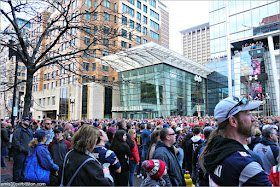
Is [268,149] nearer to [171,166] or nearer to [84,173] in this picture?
[171,166]

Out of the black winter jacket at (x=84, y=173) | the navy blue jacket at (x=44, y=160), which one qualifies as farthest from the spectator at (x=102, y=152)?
the navy blue jacket at (x=44, y=160)

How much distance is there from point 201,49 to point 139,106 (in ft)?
452

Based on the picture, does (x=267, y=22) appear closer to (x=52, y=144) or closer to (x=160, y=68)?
(x=160, y=68)

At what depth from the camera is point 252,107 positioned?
1.66 m

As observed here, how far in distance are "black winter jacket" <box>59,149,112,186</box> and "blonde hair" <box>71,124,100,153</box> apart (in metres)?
0.11

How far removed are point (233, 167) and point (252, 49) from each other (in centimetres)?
5487

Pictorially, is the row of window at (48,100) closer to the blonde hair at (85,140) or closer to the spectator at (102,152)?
the spectator at (102,152)

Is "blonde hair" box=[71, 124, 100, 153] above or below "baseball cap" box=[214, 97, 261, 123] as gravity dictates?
below

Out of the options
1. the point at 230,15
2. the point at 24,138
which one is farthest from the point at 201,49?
the point at 24,138

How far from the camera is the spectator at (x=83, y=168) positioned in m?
2.26

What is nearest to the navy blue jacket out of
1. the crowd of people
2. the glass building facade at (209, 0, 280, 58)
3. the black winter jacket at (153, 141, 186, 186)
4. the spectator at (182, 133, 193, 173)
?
the crowd of people

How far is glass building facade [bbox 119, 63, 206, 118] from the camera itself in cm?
3922

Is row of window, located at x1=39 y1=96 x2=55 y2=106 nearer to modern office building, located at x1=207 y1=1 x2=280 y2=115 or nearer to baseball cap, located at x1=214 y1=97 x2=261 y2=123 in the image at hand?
modern office building, located at x1=207 y1=1 x2=280 y2=115

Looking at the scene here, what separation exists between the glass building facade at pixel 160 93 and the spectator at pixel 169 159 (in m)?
33.4
